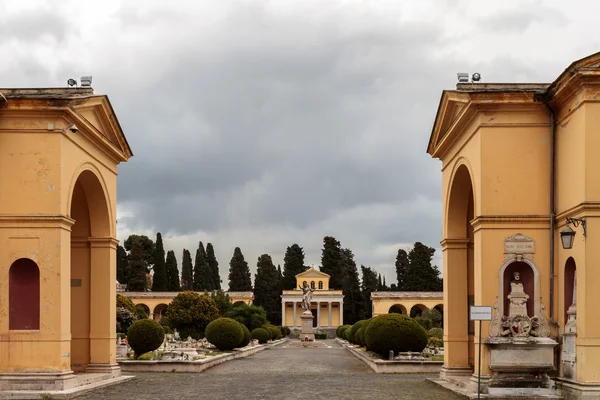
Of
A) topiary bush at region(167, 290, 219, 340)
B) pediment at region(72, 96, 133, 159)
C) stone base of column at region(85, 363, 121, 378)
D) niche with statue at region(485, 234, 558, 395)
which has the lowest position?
topiary bush at region(167, 290, 219, 340)

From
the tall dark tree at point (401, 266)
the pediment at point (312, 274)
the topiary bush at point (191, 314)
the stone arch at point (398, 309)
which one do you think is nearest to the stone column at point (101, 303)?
the topiary bush at point (191, 314)

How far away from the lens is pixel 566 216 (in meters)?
14.8

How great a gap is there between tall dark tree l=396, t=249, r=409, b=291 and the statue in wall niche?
7721 cm

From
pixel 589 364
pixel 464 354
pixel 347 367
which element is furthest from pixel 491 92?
pixel 347 367

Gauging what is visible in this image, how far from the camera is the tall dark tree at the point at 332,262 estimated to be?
302 ft

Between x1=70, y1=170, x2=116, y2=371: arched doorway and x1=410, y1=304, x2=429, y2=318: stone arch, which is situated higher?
x1=70, y1=170, x2=116, y2=371: arched doorway

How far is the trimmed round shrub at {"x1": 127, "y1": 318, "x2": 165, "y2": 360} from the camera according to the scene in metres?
26.4

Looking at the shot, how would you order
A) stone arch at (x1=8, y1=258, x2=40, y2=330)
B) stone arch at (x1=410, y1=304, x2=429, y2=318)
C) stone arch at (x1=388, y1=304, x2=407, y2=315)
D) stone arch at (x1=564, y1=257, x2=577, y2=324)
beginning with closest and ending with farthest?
1. stone arch at (x1=564, y1=257, x2=577, y2=324)
2. stone arch at (x1=8, y1=258, x2=40, y2=330)
3. stone arch at (x1=388, y1=304, x2=407, y2=315)
4. stone arch at (x1=410, y1=304, x2=429, y2=318)

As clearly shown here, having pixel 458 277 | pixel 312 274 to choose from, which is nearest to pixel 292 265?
pixel 312 274

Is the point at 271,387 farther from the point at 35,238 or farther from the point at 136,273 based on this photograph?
the point at 136,273

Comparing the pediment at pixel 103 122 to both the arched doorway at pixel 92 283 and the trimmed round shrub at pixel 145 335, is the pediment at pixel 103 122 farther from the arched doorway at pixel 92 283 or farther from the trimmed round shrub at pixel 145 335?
the trimmed round shrub at pixel 145 335

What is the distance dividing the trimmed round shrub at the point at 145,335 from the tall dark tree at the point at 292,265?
6555 centimetres

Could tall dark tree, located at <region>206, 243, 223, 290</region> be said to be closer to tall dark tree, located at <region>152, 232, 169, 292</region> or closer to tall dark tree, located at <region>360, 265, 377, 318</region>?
tall dark tree, located at <region>152, 232, 169, 292</region>

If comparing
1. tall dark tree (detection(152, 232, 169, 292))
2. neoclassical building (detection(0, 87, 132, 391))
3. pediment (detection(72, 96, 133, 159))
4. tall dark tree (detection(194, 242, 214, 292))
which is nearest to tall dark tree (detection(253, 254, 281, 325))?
tall dark tree (detection(194, 242, 214, 292))
